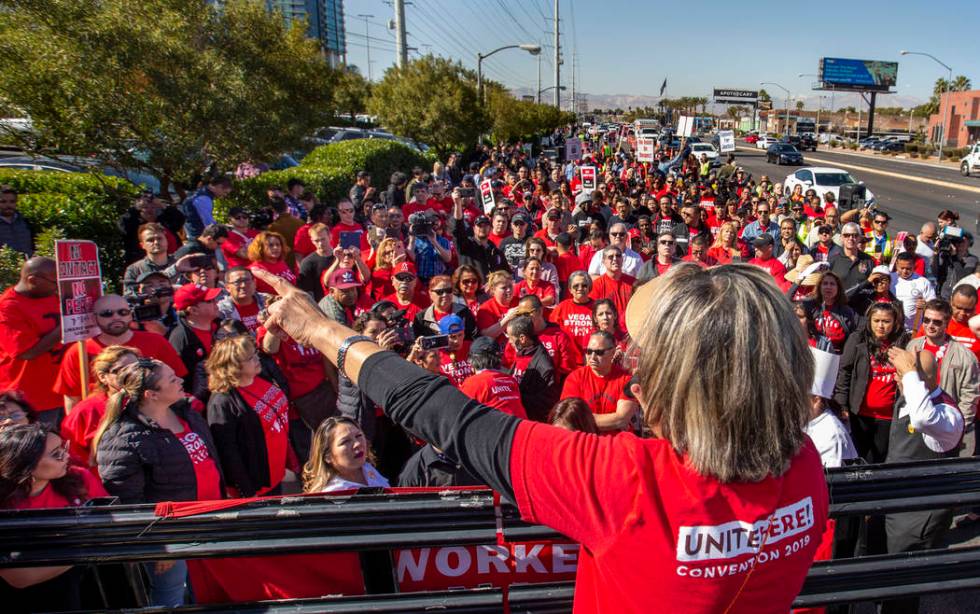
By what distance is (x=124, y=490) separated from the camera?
3049mm

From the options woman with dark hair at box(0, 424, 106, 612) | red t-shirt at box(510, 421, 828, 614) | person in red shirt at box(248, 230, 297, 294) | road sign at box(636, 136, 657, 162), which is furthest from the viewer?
road sign at box(636, 136, 657, 162)

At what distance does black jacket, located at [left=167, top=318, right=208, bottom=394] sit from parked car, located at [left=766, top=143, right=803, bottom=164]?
4306 cm

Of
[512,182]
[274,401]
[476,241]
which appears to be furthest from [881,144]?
[274,401]

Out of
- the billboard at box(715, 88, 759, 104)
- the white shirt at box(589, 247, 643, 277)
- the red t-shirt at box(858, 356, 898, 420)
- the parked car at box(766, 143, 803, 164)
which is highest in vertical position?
the billboard at box(715, 88, 759, 104)

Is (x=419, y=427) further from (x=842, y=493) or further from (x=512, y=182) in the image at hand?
(x=512, y=182)

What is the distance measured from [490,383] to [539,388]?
3.21 feet

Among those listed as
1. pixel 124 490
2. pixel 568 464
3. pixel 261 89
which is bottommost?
pixel 124 490

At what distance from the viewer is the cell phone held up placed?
13.6 ft

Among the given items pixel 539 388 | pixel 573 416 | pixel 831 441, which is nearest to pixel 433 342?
pixel 539 388

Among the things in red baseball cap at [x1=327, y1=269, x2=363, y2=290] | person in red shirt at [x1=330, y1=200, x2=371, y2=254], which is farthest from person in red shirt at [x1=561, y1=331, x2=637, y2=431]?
person in red shirt at [x1=330, y1=200, x2=371, y2=254]

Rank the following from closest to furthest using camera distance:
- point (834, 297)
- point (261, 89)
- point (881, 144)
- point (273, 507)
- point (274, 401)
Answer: point (273, 507)
point (274, 401)
point (834, 297)
point (261, 89)
point (881, 144)

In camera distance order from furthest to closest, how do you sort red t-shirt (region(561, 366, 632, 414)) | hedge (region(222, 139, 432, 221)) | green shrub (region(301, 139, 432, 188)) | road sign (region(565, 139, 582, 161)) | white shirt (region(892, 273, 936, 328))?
road sign (region(565, 139, 582, 161))
green shrub (region(301, 139, 432, 188))
hedge (region(222, 139, 432, 221))
white shirt (region(892, 273, 936, 328))
red t-shirt (region(561, 366, 632, 414))

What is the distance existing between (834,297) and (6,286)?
7.37 meters

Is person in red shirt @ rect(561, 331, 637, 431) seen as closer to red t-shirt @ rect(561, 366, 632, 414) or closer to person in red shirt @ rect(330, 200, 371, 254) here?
red t-shirt @ rect(561, 366, 632, 414)
